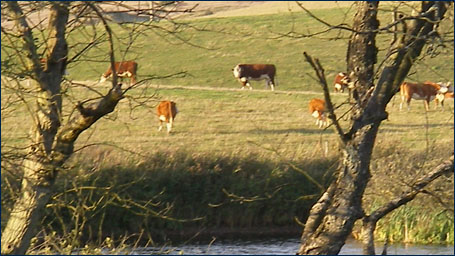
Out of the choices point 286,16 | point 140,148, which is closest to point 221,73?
point 286,16

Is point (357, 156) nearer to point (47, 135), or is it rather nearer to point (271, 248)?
point (47, 135)

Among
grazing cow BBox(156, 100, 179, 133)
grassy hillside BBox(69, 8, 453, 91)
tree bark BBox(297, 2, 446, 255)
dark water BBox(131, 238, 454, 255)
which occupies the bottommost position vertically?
grassy hillside BBox(69, 8, 453, 91)

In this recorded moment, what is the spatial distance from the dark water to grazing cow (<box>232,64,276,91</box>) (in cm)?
1684

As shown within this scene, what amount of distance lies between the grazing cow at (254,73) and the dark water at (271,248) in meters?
16.8

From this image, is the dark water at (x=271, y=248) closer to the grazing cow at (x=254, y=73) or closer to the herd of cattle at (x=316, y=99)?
the herd of cattle at (x=316, y=99)

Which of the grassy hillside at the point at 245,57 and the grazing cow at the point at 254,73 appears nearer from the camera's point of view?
the grazing cow at the point at 254,73

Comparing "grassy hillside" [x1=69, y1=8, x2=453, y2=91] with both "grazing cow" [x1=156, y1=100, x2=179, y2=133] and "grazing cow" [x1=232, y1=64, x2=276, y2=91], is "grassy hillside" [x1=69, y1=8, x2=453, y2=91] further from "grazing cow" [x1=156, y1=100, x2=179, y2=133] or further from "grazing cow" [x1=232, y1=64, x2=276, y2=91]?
"grazing cow" [x1=156, y1=100, x2=179, y2=133]

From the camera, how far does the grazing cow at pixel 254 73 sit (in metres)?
32.9

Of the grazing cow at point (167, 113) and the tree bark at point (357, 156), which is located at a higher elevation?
the tree bark at point (357, 156)

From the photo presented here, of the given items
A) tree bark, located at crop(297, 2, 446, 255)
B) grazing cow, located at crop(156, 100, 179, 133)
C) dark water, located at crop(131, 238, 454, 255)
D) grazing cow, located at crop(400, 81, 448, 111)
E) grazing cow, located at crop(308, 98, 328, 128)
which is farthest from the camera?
grazing cow, located at crop(400, 81, 448, 111)

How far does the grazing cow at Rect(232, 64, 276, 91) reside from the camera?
3294 cm

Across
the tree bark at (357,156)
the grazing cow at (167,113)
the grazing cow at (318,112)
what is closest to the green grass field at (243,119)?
the grazing cow at (167,113)

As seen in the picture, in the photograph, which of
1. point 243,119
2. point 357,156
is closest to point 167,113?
point 243,119

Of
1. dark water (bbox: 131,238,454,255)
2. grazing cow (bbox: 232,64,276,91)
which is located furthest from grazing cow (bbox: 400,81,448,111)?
dark water (bbox: 131,238,454,255)
